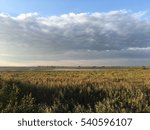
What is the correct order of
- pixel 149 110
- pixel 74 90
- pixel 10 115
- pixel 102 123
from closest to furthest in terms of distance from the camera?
pixel 102 123, pixel 10 115, pixel 149 110, pixel 74 90

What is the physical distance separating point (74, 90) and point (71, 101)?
2.09m

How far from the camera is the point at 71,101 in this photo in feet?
47.4

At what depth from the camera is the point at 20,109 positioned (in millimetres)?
12641

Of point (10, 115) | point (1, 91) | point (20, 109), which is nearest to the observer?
point (10, 115)

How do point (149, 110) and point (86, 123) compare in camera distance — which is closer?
point (86, 123)

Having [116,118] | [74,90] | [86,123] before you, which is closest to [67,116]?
[86,123]

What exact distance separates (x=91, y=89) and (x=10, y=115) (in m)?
6.96

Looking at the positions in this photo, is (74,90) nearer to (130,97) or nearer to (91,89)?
(91,89)

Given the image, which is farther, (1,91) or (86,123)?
(1,91)

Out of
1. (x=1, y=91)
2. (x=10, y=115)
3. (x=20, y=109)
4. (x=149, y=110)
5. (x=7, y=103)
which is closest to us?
(x=10, y=115)

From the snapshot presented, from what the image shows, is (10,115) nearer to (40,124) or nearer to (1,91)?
(40,124)

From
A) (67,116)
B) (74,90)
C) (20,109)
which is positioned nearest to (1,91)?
(20,109)

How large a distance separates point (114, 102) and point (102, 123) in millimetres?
3977

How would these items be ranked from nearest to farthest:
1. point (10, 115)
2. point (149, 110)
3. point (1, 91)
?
1. point (10, 115)
2. point (149, 110)
3. point (1, 91)
